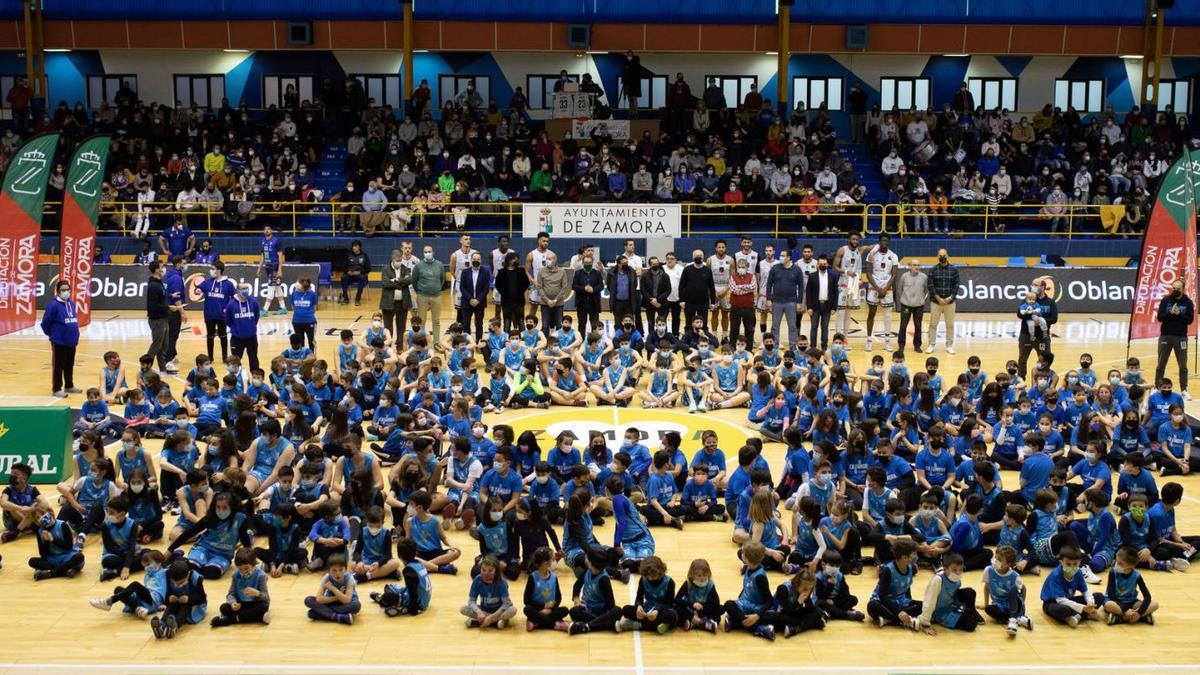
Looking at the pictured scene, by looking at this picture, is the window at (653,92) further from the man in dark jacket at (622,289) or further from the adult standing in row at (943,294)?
the man in dark jacket at (622,289)

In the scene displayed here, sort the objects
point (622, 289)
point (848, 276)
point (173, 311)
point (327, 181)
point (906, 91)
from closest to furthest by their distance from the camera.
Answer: point (173, 311) < point (622, 289) < point (848, 276) < point (327, 181) < point (906, 91)

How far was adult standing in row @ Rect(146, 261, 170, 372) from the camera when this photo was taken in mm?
24328

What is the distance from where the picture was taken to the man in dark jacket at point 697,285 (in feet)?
84.5

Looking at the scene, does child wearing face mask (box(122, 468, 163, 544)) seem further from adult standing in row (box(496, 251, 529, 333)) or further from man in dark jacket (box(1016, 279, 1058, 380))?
man in dark jacket (box(1016, 279, 1058, 380))

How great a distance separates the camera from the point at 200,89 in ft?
142

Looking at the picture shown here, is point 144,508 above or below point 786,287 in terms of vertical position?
below

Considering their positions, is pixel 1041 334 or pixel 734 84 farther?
pixel 734 84

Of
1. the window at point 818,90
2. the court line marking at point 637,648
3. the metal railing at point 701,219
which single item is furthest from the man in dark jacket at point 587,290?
the window at point 818,90

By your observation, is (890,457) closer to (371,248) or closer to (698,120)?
(371,248)

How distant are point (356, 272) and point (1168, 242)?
61.5ft

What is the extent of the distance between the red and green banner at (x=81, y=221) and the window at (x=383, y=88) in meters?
20.0

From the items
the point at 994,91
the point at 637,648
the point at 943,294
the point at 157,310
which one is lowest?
the point at 637,648

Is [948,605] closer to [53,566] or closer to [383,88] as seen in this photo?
[53,566]

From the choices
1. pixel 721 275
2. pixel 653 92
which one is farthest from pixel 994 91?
pixel 721 275
